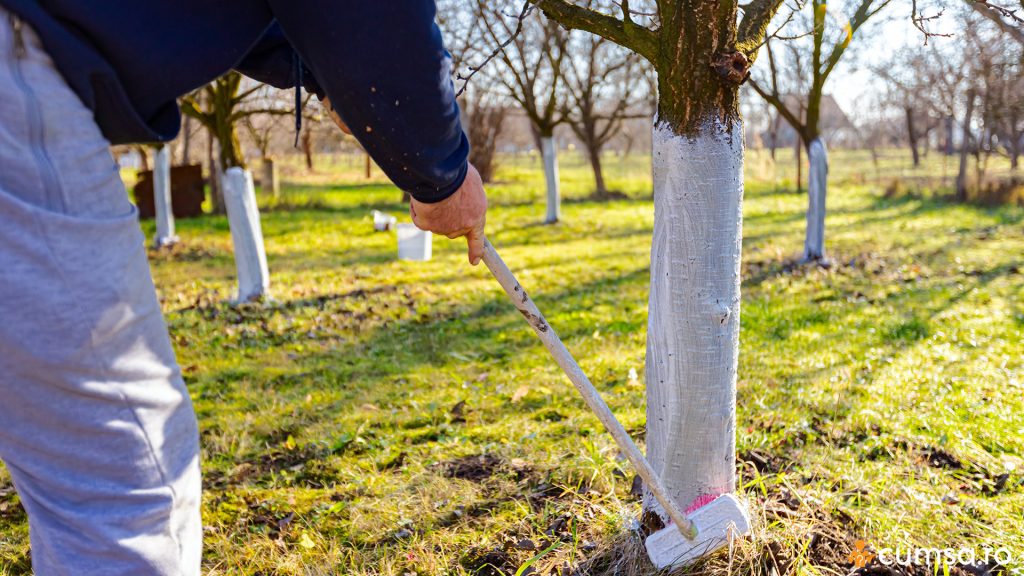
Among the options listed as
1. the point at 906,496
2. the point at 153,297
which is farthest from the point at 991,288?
the point at 153,297

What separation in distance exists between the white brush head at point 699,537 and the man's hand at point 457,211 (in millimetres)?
1298

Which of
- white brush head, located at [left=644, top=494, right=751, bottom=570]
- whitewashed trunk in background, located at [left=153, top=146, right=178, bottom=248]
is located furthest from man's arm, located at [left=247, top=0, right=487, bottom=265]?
whitewashed trunk in background, located at [left=153, top=146, right=178, bottom=248]

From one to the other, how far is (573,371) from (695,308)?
53 centimetres

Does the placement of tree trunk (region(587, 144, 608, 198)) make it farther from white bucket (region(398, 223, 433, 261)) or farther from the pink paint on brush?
the pink paint on brush

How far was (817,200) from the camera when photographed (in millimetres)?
8977

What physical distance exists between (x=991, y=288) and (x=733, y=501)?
20.8 ft

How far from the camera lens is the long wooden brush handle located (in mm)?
2041

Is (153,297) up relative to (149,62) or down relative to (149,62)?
down

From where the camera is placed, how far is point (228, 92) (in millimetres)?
8320

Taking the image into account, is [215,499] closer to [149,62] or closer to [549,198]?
[149,62]

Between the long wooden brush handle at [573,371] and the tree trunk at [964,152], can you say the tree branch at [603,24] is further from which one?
the tree trunk at [964,152]

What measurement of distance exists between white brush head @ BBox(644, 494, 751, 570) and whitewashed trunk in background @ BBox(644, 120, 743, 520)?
0.10m

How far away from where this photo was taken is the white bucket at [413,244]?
9641mm

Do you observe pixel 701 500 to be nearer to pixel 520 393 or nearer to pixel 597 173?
pixel 520 393
